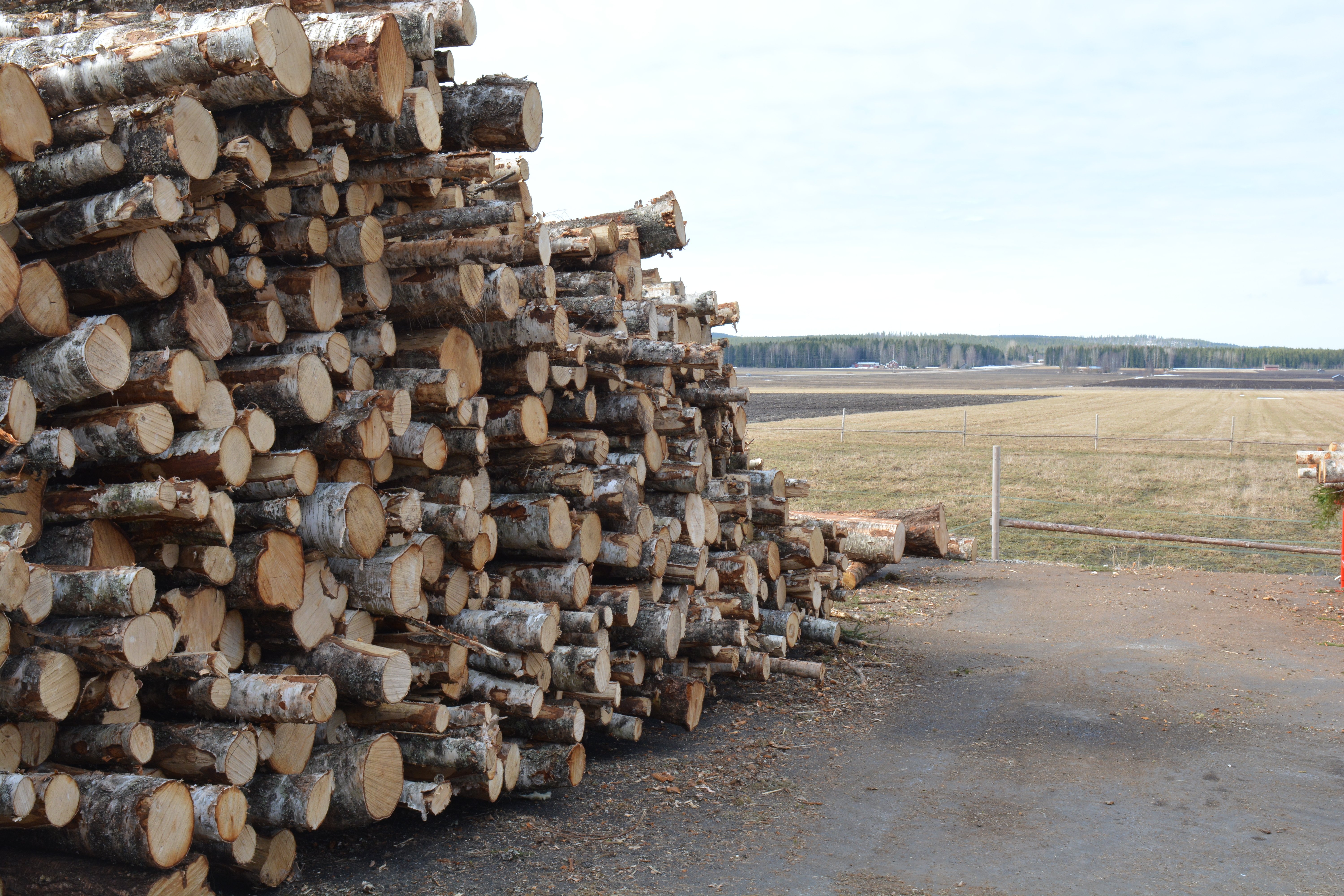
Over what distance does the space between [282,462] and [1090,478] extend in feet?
72.4

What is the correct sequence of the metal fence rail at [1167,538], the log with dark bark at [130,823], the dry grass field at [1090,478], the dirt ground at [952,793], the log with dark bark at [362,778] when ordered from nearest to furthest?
the log with dark bark at [130,823], the log with dark bark at [362,778], the dirt ground at [952,793], the metal fence rail at [1167,538], the dry grass field at [1090,478]

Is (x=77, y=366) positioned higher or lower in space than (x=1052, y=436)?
higher

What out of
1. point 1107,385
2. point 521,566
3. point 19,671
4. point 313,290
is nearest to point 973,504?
point 521,566

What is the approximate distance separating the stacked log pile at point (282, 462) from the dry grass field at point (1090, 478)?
8338 millimetres

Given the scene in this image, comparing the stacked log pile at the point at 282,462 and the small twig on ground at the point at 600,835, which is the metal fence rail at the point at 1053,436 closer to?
the stacked log pile at the point at 282,462

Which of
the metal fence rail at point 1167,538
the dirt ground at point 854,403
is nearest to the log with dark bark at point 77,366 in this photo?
the metal fence rail at point 1167,538

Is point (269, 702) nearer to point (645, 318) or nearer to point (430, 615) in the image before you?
point (430, 615)

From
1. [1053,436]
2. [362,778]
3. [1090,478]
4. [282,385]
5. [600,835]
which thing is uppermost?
[282,385]

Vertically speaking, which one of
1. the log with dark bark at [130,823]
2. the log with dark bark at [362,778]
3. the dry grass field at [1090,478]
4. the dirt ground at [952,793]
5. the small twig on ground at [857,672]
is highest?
the log with dark bark at [130,823]

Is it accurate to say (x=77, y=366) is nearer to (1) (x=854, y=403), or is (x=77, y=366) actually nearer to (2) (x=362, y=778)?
(2) (x=362, y=778)

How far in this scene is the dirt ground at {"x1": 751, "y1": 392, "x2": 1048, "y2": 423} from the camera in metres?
49.2

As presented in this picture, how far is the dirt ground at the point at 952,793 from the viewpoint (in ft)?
14.1

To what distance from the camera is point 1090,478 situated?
23109 millimetres

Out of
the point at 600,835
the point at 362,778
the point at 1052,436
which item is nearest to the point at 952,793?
the point at 600,835
